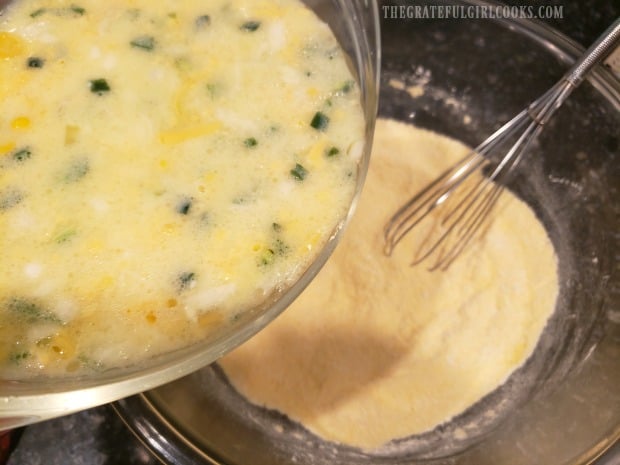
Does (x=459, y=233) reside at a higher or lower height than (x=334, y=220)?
lower

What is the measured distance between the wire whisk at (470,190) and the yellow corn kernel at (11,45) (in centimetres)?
56

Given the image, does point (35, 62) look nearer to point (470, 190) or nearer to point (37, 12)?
point (37, 12)

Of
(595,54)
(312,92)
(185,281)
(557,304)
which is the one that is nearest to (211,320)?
(185,281)

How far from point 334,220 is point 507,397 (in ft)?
1.49

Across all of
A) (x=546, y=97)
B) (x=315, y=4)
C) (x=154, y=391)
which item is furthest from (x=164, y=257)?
(x=546, y=97)

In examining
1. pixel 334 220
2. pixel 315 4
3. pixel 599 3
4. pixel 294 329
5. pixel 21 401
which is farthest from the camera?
pixel 599 3

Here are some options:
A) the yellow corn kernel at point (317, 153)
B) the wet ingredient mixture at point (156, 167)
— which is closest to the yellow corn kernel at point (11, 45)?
the wet ingredient mixture at point (156, 167)

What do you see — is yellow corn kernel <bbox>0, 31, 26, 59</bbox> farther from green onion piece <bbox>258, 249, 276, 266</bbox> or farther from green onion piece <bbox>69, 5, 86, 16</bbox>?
green onion piece <bbox>258, 249, 276, 266</bbox>

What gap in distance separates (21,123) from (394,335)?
55cm

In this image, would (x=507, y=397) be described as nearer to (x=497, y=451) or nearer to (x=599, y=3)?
(x=497, y=451)

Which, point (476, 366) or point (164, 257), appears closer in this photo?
point (164, 257)

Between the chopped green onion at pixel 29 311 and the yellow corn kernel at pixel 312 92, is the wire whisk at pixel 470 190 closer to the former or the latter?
the yellow corn kernel at pixel 312 92

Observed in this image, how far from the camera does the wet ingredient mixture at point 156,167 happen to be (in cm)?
54

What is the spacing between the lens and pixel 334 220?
0.58 meters
